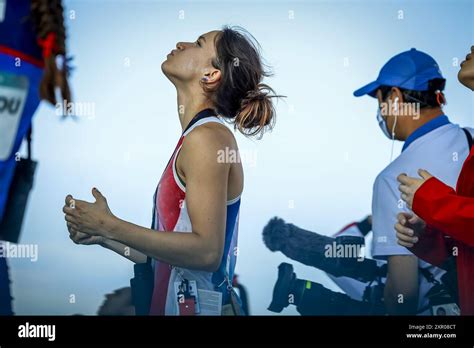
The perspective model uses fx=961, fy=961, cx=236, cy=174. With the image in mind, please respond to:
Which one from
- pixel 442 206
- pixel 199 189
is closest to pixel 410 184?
pixel 442 206

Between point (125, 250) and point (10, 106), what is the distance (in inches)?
26.3

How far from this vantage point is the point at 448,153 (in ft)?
11.9

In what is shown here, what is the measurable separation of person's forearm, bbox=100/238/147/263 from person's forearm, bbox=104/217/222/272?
6 centimetres

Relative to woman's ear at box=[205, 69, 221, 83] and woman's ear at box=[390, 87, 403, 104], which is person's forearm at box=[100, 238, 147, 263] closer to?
woman's ear at box=[205, 69, 221, 83]

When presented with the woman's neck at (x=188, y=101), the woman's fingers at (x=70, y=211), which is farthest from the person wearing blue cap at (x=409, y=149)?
the woman's fingers at (x=70, y=211)

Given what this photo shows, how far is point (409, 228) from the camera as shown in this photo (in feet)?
11.5

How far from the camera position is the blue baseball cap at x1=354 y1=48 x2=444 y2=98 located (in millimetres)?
3615

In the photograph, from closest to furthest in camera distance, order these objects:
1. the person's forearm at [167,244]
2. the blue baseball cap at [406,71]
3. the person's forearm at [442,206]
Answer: the person's forearm at [442,206]
the person's forearm at [167,244]
the blue baseball cap at [406,71]

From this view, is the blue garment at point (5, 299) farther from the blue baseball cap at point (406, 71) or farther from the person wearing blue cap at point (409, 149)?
the blue baseball cap at point (406, 71)

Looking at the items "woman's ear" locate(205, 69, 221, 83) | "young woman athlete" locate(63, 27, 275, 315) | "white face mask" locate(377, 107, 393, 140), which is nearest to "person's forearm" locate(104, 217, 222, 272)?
"young woman athlete" locate(63, 27, 275, 315)

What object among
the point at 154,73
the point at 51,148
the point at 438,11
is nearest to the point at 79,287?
the point at 51,148

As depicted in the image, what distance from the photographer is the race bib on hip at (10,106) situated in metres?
3.47

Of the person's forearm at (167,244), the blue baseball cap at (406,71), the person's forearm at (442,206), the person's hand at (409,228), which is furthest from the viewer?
the blue baseball cap at (406,71)

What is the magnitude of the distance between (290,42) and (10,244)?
4.18 ft
